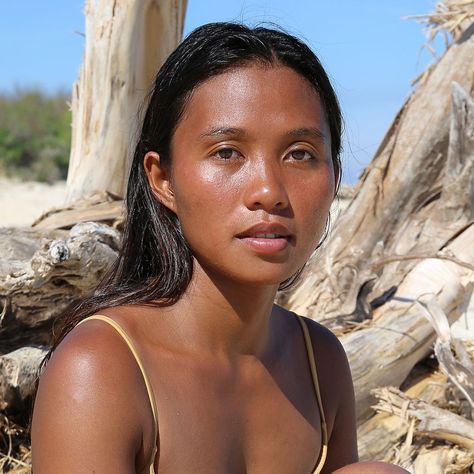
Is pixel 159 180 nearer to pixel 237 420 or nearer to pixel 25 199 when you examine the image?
pixel 237 420

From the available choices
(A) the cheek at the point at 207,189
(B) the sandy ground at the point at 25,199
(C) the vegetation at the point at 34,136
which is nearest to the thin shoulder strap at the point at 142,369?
(A) the cheek at the point at 207,189

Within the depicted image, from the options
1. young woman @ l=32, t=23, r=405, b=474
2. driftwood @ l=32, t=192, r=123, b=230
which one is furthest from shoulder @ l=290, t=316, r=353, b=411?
driftwood @ l=32, t=192, r=123, b=230

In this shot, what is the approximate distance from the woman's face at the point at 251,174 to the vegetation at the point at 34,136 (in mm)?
15063

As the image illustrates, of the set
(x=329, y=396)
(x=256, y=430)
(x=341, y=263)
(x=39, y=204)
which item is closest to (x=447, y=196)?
(x=341, y=263)

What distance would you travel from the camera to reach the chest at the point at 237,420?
174cm

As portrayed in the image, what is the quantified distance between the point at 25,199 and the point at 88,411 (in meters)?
14.1

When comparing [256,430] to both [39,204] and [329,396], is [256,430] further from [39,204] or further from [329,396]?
[39,204]

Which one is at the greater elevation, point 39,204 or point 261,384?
point 261,384

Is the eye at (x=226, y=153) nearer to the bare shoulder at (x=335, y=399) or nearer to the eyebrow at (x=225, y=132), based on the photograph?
the eyebrow at (x=225, y=132)

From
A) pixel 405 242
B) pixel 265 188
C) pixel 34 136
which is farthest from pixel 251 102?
pixel 34 136

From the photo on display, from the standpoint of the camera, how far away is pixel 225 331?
1889mm

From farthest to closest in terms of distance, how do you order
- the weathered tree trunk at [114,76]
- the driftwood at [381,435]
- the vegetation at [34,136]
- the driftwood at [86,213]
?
the vegetation at [34,136] < the weathered tree trunk at [114,76] < the driftwood at [86,213] < the driftwood at [381,435]

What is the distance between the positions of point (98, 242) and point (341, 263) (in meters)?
1.57

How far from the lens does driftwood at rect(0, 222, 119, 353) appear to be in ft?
9.39
